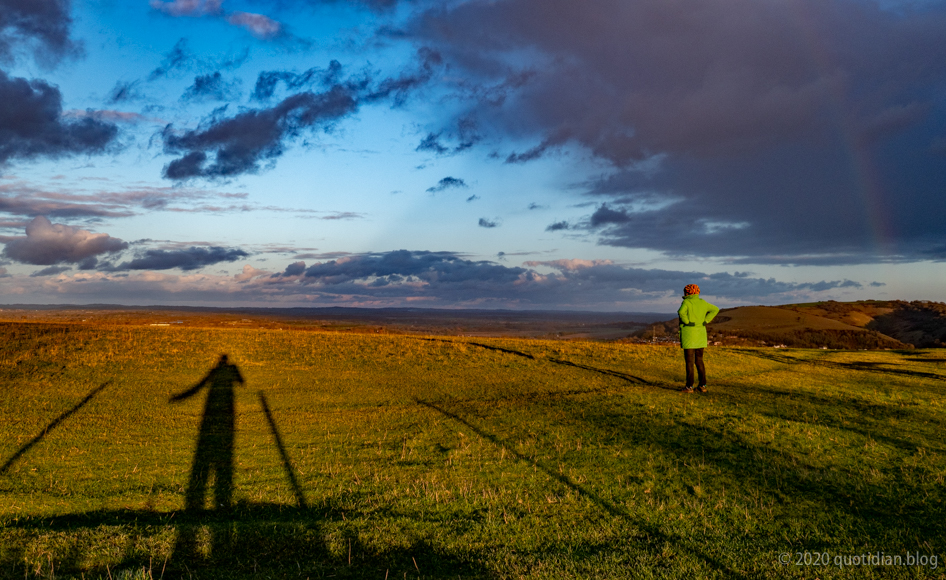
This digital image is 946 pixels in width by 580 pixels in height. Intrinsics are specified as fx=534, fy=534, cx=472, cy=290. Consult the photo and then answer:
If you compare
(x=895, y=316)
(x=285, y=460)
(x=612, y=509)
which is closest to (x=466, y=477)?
(x=612, y=509)

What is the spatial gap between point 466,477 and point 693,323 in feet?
30.1

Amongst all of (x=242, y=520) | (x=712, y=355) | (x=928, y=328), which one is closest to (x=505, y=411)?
(x=242, y=520)

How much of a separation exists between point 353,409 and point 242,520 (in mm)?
7005

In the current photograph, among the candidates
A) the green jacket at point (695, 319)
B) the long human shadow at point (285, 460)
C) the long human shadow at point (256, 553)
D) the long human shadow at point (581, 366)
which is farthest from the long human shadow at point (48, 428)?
the long human shadow at point (581, 366)

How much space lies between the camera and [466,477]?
24.9 ft

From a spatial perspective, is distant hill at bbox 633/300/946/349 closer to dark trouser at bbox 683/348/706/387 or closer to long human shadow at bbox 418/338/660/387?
long human shadow at bbox 418/338/660/387

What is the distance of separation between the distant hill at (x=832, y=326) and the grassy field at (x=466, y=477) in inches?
1267

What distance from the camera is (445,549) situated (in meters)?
5.23

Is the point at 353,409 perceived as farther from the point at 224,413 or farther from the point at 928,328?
the point at 928,328

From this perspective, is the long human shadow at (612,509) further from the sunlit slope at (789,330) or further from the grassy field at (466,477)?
the sunlit slope at (789,330)

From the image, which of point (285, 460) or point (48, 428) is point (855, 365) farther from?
point (48, 428)

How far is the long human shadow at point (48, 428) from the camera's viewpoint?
28.1 feet

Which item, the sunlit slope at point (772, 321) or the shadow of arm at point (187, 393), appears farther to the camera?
the sunlit slope at point (772, 321)

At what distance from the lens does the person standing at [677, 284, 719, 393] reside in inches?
563
